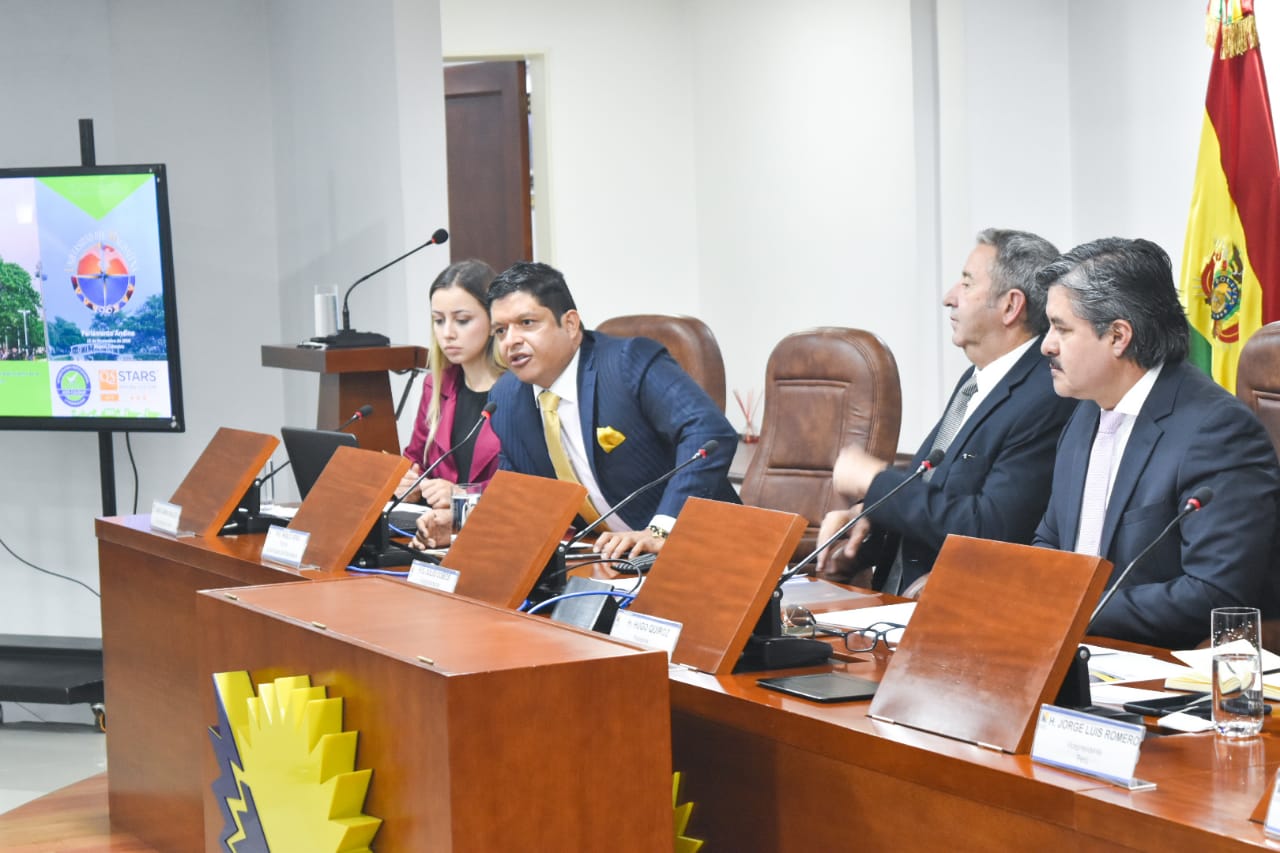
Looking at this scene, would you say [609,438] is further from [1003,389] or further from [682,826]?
[682,826]

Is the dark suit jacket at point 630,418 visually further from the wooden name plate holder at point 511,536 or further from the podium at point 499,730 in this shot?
the podium at point 499,730

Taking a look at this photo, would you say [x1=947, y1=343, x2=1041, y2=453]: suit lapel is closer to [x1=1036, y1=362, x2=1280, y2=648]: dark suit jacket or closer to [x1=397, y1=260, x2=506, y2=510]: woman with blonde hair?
[x1=1036, y1=362, x2=1280, y2=648]: dark suit jacket

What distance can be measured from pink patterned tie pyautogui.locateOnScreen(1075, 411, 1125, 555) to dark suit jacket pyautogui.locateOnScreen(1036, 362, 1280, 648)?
0.18 ft

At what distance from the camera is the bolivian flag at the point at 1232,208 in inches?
157

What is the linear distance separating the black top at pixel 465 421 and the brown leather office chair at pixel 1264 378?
183 cm

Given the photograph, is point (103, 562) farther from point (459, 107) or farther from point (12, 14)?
point (459, 107)

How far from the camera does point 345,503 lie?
2682 mm

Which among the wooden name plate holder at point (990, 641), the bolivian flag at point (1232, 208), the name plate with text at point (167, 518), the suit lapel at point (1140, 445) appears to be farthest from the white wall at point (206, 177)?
the wooden name plate holder at point (990, 641)

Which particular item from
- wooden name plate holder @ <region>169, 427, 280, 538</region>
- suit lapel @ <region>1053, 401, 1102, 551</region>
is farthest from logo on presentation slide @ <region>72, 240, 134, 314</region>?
suit lapel @ <region>1053, 401, 1102, 551</region>

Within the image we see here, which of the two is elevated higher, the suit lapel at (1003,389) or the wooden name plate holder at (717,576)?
the suit lapel at (1003,389)

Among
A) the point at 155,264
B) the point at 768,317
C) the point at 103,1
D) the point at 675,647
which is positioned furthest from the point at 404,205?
the point at 675,647

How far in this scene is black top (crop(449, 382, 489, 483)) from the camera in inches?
152

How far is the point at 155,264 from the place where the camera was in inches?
196

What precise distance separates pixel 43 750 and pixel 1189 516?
357cm
